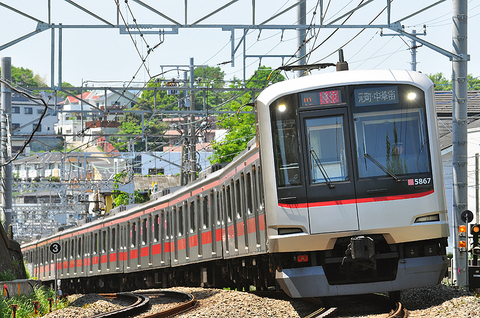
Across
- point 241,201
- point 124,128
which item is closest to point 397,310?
point 241,201

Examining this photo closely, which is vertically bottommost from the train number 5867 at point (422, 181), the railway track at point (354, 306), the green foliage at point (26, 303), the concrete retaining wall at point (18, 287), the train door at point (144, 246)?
the green foliage at point (26, 303)

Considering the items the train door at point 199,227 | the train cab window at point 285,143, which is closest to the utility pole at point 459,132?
the train door at point 199,227

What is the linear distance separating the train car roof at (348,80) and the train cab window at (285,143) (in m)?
0.16

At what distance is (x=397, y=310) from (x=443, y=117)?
89.0 ft

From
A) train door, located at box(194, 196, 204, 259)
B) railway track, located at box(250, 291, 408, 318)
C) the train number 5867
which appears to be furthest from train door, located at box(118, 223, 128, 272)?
the train number 5867

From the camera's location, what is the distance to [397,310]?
9258 mm

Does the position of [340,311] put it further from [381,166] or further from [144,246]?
[144,246]

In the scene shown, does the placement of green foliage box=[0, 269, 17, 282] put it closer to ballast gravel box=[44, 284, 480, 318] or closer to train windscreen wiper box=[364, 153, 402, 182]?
ballast gravel box=[44, 284, 480, 318]

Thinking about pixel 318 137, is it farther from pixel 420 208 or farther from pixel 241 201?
pixel 241 201

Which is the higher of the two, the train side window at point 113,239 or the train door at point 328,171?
the train door at point 328,171

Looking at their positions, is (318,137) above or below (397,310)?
above

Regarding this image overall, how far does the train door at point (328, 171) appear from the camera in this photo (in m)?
9.66

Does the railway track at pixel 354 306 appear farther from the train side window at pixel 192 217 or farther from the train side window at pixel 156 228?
the train side window at pixel 156 228

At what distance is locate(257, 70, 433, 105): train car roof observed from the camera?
33.0 ft
